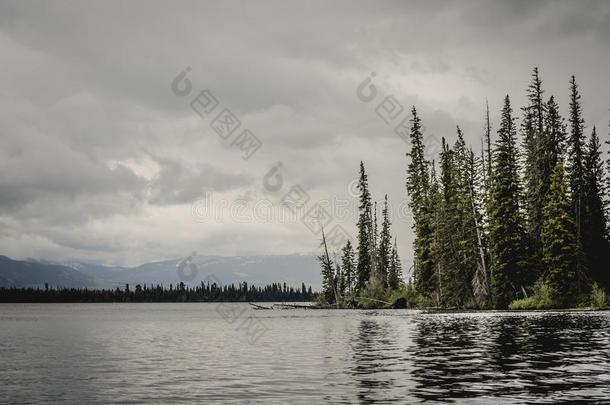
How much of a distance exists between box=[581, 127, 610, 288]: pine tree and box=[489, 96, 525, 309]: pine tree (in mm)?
6573

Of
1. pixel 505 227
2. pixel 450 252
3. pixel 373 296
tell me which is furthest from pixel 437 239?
pixel 373 296

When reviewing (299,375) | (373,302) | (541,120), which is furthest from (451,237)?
(299,375)

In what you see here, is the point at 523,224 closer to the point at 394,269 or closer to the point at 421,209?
the point at 421,209

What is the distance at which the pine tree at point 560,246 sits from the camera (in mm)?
56344

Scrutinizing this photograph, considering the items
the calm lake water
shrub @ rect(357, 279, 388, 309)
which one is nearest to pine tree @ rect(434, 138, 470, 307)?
shrub @ rect(357, 279, 388, 309)

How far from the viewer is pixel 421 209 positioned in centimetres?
8062

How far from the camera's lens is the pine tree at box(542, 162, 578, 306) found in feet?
185

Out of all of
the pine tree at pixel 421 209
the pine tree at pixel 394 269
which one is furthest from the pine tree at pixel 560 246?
the pine tree at pixel 394 269

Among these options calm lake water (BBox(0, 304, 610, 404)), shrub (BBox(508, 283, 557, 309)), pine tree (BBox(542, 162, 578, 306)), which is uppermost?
pine tree (BBox(542, 162, 578, 306))

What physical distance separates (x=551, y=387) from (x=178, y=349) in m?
19.7

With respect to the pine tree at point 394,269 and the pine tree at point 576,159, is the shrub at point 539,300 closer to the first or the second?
the pine tree at point 576,159

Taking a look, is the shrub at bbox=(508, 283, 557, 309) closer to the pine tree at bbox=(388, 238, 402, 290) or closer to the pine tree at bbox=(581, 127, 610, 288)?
the pine tree at bbox=(581, 127, 610, 288)

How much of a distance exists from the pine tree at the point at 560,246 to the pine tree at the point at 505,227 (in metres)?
3.08

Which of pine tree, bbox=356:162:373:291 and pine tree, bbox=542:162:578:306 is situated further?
pine tree, bbox=356:162:373:291
